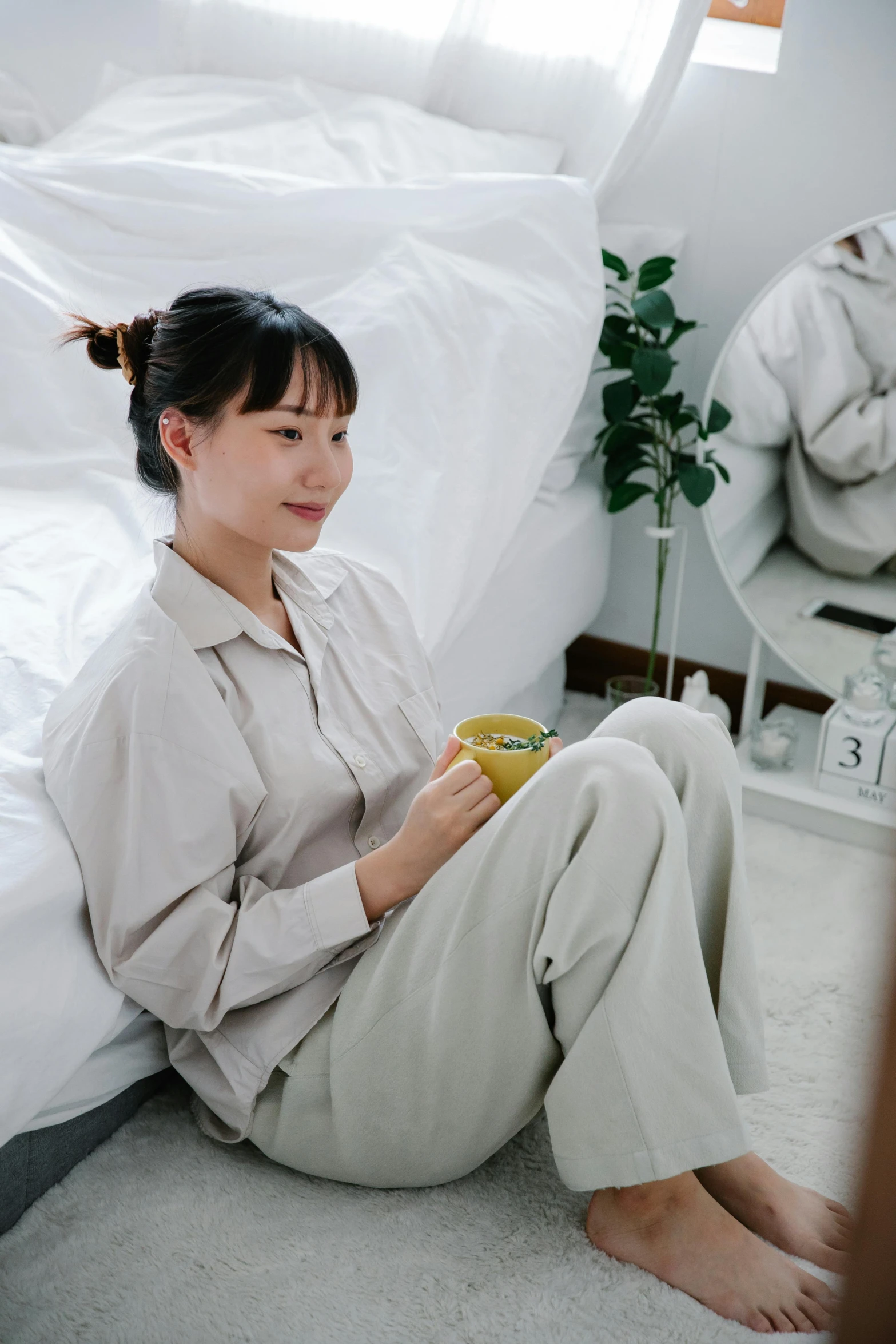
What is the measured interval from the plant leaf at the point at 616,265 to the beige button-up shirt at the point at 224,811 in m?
1.11

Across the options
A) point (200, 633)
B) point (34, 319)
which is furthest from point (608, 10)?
point (200, 633)

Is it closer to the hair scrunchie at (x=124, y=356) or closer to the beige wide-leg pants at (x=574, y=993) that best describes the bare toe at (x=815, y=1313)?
the beige wide-leg pants at (x=574, y=993)

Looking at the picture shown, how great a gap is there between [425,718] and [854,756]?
961mm

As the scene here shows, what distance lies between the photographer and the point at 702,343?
2162mm

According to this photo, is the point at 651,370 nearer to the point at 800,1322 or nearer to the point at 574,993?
the point at 574,993

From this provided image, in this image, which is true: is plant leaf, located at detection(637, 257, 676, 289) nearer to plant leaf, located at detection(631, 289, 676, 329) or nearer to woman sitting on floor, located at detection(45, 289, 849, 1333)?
plant leaf, located at detection(631, 289, 676, 329)

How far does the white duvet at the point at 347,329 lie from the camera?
1491 mm

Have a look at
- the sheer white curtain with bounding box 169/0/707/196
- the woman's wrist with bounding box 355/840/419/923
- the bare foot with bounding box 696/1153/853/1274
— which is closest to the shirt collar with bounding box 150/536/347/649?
the woman's wrist with bounding box 355/840/419/923

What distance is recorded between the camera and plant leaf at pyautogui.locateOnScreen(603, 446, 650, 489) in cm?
209

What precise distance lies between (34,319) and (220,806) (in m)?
1.00

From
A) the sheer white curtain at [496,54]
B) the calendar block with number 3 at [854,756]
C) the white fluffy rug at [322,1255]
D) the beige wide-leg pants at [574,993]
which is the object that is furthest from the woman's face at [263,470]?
the sheer white curtain at [496,54]

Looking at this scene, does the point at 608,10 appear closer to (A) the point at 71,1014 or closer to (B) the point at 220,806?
(B) the point at 220,806

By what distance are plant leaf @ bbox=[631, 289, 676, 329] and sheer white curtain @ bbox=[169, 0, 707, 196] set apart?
0.78 feet

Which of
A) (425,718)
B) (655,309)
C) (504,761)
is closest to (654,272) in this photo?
(655,309)
